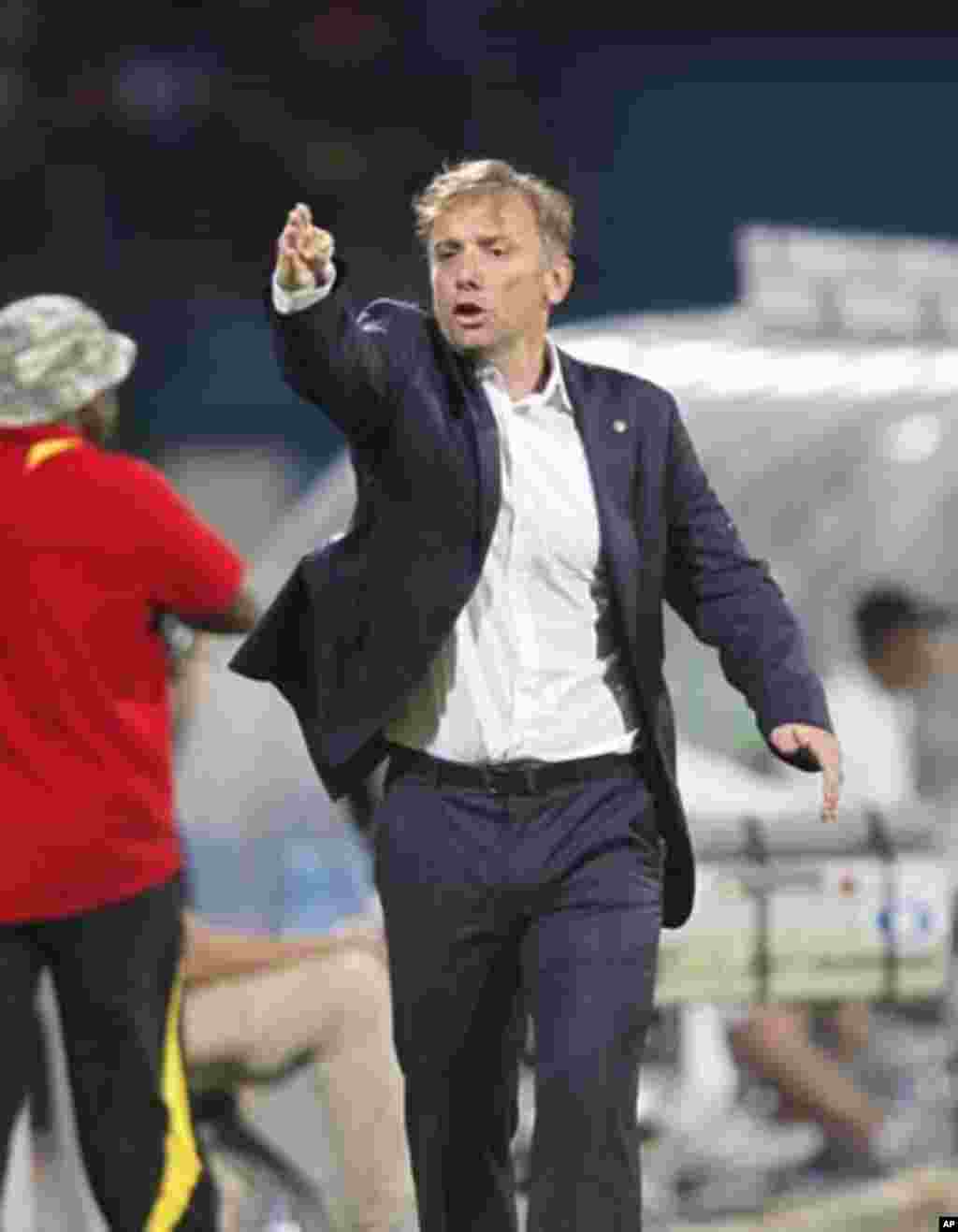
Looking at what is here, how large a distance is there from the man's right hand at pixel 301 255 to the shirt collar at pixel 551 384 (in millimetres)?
359

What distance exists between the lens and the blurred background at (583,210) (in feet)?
24.2

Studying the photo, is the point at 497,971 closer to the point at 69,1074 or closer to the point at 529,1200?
the point at 529,1200

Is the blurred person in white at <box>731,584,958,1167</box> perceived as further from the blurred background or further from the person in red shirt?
the person in red shirt

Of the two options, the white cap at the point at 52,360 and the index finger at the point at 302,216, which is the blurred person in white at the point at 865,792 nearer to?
the white cap at the point at 52,360

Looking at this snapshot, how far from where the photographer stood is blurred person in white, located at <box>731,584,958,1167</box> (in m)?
6.78

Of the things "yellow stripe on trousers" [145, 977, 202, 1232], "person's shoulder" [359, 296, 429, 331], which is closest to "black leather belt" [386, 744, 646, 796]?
"person's shoulder" [359, 296, 429, 331]

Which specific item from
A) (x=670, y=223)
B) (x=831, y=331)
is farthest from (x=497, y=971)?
(x=670, y=223)

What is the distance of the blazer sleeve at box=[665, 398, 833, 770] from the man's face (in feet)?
0.80

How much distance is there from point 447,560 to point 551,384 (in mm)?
276

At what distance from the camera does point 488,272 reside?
4.10 meters

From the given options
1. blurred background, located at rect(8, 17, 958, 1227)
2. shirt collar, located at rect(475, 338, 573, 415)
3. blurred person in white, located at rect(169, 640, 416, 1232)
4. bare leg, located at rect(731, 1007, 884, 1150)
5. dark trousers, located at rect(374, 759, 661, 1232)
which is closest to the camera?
dark trousers, located at rect(374, 759, 661, 1232)

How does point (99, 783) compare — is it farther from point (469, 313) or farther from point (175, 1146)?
point (469, 313)

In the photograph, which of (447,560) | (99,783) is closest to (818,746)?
(447,560)

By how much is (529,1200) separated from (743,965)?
2.53 m
